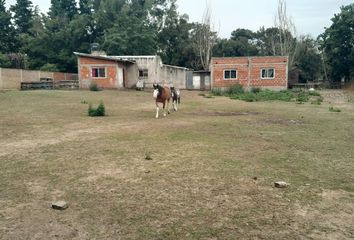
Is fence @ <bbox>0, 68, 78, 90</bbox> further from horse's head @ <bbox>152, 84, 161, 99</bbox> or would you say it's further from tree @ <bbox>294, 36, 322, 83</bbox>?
tree @ <bbox>294, 36, 322, 83</bbox>

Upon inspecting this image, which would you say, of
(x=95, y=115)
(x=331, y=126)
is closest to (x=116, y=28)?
(x=95, y=115)

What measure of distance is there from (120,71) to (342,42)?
29011 mm

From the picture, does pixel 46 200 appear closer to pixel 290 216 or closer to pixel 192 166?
pixel 192 166

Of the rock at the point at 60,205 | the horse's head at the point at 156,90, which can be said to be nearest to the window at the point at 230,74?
the horse's head at the point at 156,90

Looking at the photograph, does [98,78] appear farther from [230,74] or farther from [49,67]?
[230,74]

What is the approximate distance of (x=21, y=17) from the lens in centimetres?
5906

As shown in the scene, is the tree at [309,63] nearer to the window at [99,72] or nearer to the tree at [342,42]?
the tree at [342,42]

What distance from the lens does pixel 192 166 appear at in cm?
673

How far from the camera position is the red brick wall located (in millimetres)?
35969

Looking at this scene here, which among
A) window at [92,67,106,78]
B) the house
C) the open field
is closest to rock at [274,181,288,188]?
the open field

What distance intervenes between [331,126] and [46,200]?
10.5 m

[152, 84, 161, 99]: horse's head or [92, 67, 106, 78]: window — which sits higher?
[92, 67, 106, 78]: window

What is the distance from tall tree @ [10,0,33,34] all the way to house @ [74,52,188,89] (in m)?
26.5

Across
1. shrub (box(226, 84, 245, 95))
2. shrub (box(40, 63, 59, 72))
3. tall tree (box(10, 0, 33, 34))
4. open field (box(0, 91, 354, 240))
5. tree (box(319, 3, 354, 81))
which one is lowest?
open field (box(0, 91, 354, 240))
